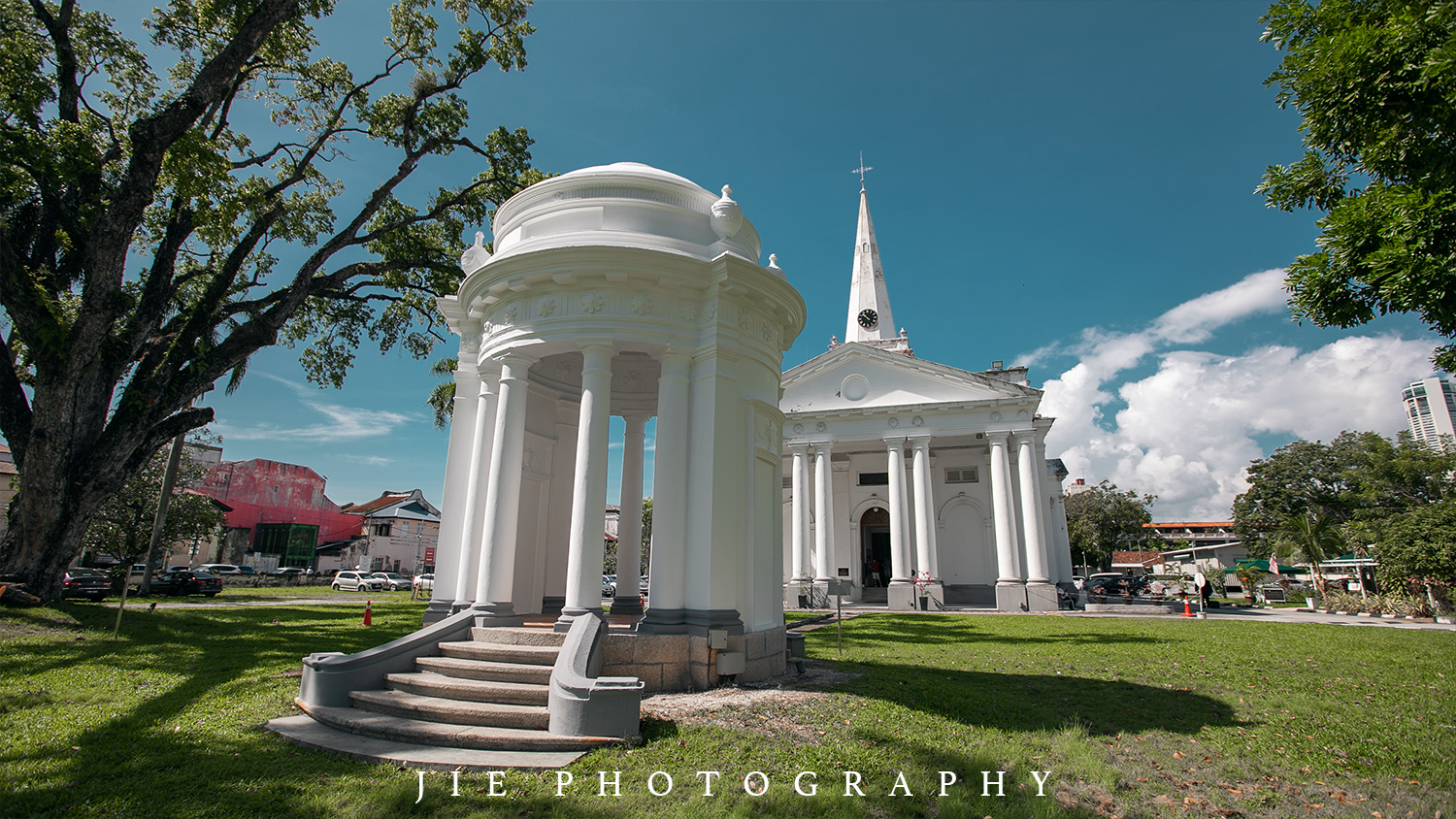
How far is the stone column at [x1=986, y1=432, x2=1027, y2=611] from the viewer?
26.6 metres

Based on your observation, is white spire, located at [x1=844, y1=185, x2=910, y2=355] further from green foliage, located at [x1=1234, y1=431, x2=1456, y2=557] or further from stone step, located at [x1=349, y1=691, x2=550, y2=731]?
stone step, located at [x1=349, y1=691, x2=550, y2=731]

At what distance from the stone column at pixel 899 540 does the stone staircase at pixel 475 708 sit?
72.6ft

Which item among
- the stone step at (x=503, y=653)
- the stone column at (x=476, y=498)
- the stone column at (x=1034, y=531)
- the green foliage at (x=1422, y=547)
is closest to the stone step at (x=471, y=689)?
the stone step at (x=503, y=653)

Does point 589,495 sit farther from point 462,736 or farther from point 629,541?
point 629,541

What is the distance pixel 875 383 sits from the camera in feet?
101

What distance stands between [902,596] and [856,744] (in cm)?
2291

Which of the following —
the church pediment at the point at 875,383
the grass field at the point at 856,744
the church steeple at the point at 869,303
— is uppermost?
the church steeple at the point at 869,303

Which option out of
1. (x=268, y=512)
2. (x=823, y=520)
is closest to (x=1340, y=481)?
(x=823, y=520)

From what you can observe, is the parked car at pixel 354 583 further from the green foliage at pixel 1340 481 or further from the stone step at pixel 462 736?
the green foliage at pixel 1340 481

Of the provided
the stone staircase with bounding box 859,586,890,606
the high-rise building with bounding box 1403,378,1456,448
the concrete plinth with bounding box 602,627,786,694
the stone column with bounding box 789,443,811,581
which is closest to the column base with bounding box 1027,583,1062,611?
the stone staircase with bounding box 859,586,890,606

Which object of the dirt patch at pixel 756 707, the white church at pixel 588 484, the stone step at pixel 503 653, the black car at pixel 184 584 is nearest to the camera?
the dirt patch at pixel 756 707

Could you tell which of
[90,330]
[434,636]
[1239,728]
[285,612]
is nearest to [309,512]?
[285,612]

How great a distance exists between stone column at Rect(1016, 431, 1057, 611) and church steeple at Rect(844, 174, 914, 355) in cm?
1161

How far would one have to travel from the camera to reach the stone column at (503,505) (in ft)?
28.8
